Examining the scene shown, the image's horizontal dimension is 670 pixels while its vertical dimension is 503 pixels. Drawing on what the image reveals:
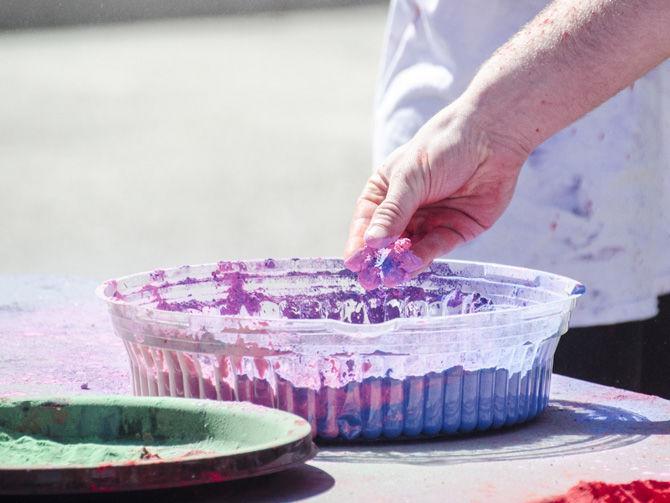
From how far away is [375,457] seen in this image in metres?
1.25

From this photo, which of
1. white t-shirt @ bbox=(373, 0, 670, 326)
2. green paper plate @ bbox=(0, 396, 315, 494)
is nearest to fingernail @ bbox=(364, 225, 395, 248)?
green paper plate @ bbox=(0, 396, 315, 494)

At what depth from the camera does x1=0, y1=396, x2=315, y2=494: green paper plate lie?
101cm

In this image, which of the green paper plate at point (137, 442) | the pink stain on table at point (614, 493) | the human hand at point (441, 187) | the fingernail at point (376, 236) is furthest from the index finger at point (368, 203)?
the pink stain on table at point (614, 493)

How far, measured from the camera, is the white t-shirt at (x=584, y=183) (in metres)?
1.95

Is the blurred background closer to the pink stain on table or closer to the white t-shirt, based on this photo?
the white t-shirt

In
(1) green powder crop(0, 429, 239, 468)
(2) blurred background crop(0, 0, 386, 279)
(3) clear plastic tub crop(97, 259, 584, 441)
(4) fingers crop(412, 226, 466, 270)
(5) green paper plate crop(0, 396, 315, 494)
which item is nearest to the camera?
(5) green paper plate crop(0, 396, 315, 494)

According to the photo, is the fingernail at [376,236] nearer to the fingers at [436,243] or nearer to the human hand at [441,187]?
the human hand at [441,187]

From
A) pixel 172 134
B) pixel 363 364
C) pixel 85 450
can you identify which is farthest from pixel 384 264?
pixel 172 134

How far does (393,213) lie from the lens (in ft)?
4.71

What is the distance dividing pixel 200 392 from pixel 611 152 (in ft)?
2.96

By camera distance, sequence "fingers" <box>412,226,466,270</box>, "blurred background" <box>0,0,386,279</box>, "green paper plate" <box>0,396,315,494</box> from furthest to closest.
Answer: "blurred background" <box>0,0,386,279</box>
"fingers" <box>412,226,466,270</box>
"green paper plate" <box>0,396,315,494</box>

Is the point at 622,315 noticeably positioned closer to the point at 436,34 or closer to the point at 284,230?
the point at 436,34

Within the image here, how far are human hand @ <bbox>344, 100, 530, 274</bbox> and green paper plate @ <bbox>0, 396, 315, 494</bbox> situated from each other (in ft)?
1.06

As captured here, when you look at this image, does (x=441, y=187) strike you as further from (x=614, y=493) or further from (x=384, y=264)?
(x=614, y=493)
